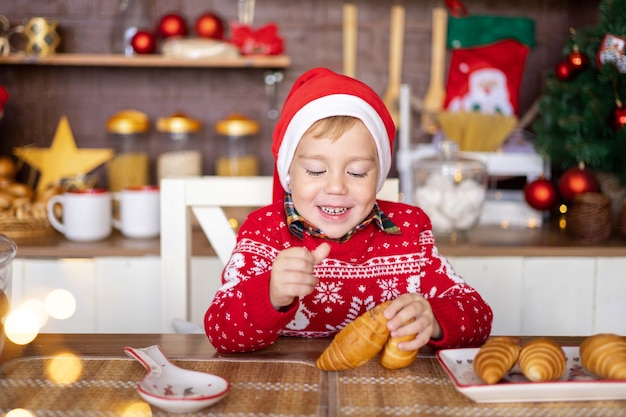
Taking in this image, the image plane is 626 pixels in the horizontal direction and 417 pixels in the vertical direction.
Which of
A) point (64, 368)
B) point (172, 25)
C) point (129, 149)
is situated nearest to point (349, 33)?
point (172, 25)

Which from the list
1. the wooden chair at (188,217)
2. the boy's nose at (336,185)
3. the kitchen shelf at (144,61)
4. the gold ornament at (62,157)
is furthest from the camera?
the gold ornament at (62,157)

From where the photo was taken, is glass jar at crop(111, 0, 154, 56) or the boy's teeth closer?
the boy's teeth

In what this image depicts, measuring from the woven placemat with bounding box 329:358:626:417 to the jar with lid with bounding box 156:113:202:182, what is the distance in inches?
51.2

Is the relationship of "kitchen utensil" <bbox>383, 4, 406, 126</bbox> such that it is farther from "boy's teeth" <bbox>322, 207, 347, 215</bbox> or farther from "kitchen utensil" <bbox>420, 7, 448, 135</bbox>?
"boy's teeth" <bbox>322, 207, 347, 215</bbox>

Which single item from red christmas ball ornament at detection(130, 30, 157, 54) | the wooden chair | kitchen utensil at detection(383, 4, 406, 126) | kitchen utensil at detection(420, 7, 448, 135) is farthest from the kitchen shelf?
the wooden chair

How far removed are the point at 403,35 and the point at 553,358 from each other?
5.05 feet

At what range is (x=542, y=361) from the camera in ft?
2.35

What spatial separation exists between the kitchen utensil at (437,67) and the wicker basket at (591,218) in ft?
1.73

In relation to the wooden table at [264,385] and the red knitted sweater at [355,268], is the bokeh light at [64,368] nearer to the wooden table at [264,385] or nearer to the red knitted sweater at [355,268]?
the wooden table at [264,385]

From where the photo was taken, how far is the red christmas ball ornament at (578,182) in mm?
1748

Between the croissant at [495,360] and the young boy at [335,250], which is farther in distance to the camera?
the young boy at [335,250]

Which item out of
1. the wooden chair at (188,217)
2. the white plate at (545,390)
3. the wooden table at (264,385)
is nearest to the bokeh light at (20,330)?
the wooden table at (264,385)

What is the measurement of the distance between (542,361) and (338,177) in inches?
14.9

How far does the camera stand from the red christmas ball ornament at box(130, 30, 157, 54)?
1.94 metres
